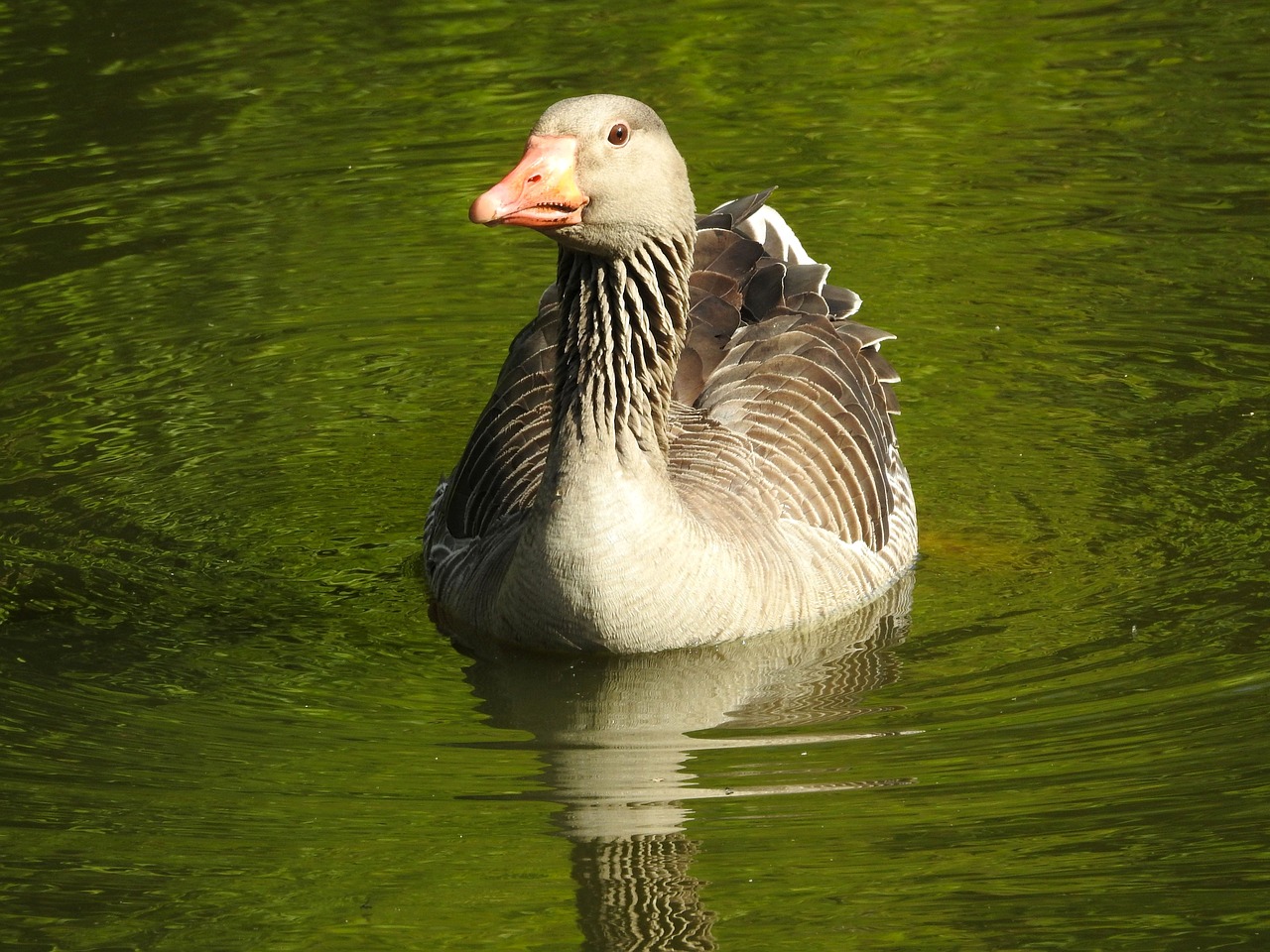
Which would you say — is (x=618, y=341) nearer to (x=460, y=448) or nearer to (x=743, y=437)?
(x=743, y=437)

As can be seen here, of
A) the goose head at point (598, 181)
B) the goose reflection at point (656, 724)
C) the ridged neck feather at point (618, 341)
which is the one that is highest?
the goose head at point (598, 181)

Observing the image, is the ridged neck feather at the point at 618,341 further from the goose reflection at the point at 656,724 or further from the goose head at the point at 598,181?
the goose reflection at the point at 656,724

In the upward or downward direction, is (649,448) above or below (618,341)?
below

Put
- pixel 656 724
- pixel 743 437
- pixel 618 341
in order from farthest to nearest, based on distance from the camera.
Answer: pixel 743 437 < pixel 618 341 < pixel 656 724

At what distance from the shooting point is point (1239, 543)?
9.80 meters

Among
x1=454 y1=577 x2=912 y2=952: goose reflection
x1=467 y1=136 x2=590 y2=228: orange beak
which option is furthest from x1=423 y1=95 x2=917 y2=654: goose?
x1=454 y1=577 x2=912 y2=952: goose reflection

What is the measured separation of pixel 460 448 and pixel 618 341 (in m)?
3.25

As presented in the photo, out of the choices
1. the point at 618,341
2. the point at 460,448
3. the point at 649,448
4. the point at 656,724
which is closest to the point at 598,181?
the point at 618,341

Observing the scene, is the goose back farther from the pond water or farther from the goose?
the pond water

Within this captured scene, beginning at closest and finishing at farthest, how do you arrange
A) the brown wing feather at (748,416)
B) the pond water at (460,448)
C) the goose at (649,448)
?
the pond water at (460,448)
the goose at (649,448)
the brown wing feather at (748,416)

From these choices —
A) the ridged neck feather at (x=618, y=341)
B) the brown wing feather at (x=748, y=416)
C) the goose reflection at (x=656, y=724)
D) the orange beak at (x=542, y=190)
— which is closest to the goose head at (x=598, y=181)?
the orange beak at (x=542, y=190)

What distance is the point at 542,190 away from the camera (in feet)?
26.1

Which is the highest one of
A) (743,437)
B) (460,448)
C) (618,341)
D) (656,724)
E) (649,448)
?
(618,341)

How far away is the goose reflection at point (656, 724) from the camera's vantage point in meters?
7.01
